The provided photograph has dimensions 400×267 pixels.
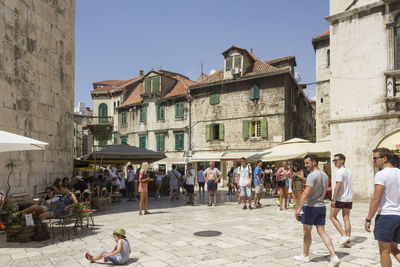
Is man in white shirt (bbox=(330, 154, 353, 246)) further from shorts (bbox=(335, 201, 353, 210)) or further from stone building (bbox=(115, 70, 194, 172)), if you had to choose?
stone building (bbox=(115, 70, 194, 172))

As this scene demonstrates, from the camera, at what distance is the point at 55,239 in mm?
6727

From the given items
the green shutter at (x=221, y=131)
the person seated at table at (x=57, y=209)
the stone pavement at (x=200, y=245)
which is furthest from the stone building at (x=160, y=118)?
the person seated at table at (x=57, y=209)

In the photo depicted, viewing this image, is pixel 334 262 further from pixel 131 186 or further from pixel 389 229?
pixel 131 186

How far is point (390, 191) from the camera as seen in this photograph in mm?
3764

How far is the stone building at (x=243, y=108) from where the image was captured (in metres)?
23.1

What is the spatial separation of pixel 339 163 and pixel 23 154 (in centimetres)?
847

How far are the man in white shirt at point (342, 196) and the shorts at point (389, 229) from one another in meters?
2.05

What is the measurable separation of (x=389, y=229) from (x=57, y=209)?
676 centimetres

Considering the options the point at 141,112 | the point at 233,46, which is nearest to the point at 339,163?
the point at 233,46

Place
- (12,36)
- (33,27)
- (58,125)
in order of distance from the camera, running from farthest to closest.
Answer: (58,125)
(33,27)
(12,36)

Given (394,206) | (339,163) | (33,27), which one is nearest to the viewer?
(394,206)

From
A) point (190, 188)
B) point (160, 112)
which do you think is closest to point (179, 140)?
point (160, 112)

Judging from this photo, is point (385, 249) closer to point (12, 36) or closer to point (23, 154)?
point (23, 154)

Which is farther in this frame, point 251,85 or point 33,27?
point 251,85
